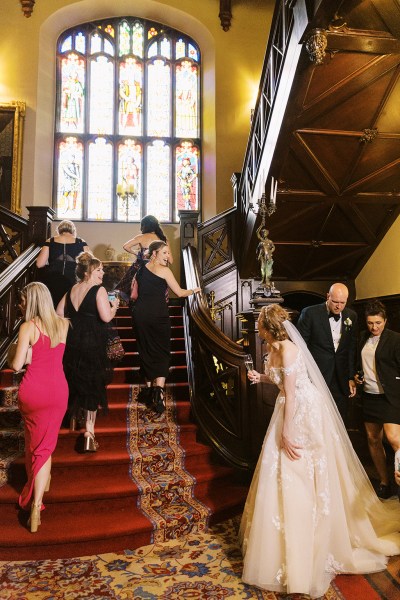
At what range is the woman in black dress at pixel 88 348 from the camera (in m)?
3.61

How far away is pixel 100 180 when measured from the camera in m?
9.39

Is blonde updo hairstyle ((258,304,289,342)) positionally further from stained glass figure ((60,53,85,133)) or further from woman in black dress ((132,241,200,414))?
stained glass figure ((60,53,85,133))

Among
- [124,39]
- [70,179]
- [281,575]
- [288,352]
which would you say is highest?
[124,39]

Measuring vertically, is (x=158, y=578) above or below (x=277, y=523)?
below

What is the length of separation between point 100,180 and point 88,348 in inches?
257

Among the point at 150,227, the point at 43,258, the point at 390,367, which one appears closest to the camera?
the point at 390,367

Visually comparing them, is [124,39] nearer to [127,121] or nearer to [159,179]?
[127,121]

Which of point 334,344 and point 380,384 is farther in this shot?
point 334,344

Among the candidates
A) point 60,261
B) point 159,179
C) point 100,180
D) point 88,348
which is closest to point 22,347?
point 88,348

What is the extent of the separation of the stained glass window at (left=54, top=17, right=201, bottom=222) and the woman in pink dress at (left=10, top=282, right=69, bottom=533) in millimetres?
6395

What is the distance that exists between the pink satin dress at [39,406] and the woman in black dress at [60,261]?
1870 millimetres

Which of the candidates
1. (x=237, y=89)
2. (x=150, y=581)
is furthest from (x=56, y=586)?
(x=237, y=89)

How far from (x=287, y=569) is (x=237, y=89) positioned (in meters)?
9.03

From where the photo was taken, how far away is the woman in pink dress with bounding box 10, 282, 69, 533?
3031 millimetres
